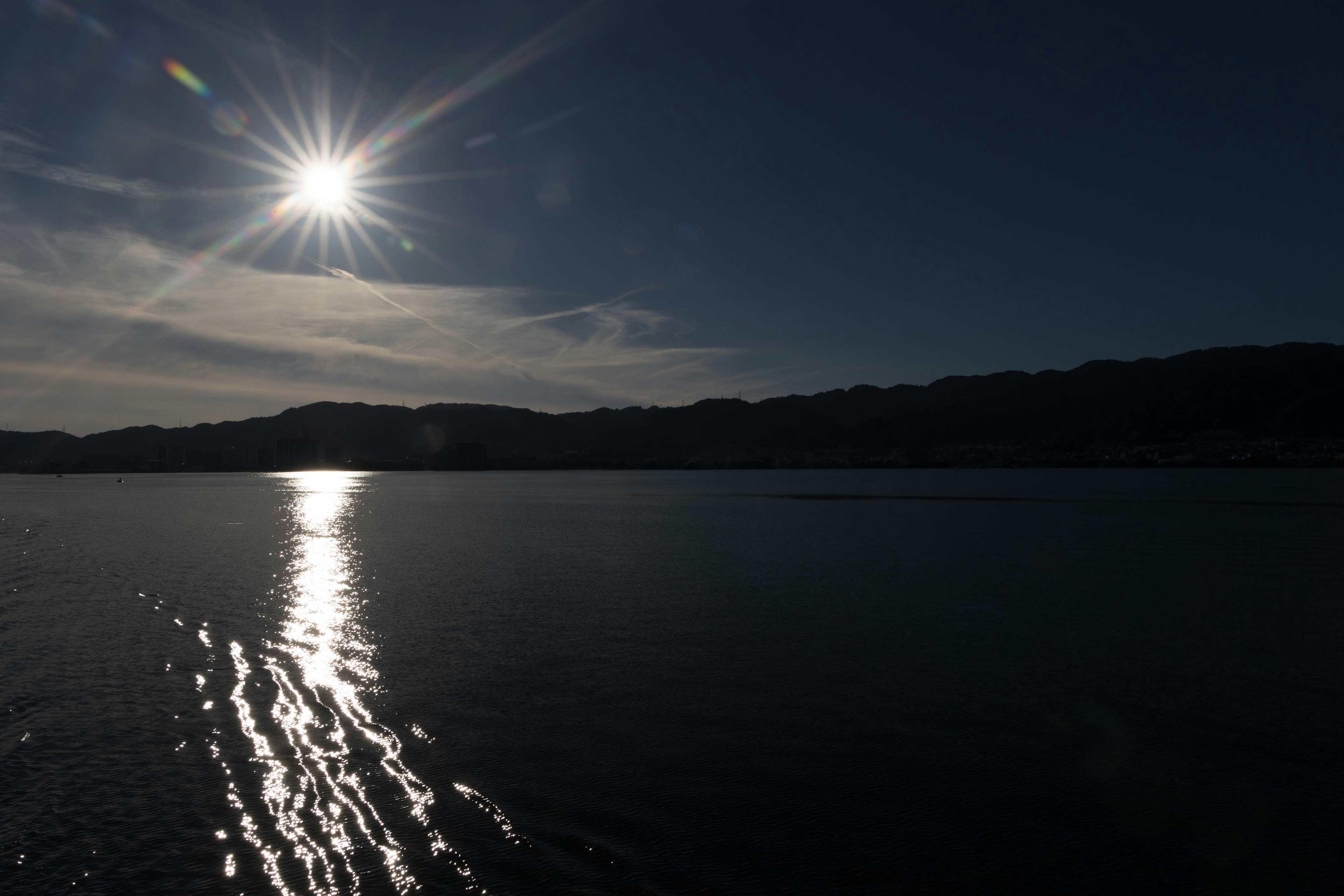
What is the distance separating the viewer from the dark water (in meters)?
6.98

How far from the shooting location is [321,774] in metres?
8.98

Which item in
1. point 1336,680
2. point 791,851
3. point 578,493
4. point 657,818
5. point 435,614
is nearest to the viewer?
point 791,851

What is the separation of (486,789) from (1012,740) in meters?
6.48

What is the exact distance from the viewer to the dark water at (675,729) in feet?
22.9

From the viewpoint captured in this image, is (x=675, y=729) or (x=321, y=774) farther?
(x=675, y=729)

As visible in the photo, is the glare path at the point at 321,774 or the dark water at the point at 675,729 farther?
the dark water at the point at 675,729

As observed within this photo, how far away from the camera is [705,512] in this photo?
2361 inches

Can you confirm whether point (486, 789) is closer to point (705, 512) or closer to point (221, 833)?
point (221, 833)

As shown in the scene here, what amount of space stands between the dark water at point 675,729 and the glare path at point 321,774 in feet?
0.17

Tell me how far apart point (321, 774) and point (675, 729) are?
4278 millimetres

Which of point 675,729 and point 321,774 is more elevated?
point 321,774

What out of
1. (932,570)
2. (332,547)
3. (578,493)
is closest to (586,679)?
(932,570)

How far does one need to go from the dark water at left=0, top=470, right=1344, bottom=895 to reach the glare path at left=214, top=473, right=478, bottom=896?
5 cm

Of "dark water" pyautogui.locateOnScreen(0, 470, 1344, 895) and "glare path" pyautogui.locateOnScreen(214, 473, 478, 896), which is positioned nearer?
"glare path" pyautogui.locateOnScreen(214, 473, 478, 896)
